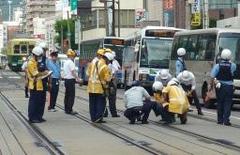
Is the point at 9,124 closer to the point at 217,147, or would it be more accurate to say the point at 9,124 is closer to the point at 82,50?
the point at 217,147

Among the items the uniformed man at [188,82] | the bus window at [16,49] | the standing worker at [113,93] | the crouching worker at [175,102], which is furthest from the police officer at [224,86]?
the bus window at [16,49]

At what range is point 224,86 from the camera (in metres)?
18.4

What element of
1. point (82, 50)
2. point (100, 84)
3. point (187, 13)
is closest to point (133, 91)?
point (100, 84)

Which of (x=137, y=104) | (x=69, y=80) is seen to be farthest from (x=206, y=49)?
(x=137, y=104)

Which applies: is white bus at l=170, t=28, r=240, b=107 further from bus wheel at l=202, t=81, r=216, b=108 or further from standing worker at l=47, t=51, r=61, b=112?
standing worker at l=47, t=51, r=61, b=112

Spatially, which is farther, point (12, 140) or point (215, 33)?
point (215, 33)

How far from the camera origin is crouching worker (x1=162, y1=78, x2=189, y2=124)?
18.3 meters

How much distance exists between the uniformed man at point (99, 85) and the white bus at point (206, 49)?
7372 mm

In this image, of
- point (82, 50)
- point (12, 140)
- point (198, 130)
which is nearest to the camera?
point (12, 140)

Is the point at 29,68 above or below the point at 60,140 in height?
above

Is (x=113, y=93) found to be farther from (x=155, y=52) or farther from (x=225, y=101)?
(x=155, y=52)

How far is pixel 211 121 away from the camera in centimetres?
1958

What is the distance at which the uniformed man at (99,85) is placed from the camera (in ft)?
60.8

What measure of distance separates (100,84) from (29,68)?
1.86m
